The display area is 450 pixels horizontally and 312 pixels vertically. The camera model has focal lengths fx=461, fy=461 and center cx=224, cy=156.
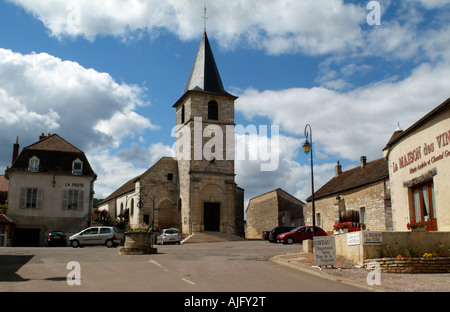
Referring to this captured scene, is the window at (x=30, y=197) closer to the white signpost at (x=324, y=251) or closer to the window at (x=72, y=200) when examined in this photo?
the window at (x=72, y=200)

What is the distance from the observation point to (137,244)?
65.5 ft

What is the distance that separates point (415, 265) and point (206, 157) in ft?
94.3

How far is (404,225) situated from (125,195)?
1519 inches

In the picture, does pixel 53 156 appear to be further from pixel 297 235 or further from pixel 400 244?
pixel 400 244

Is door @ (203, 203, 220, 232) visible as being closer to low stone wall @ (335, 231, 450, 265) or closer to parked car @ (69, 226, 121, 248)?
parked car @ (69, 226, 121, 248)

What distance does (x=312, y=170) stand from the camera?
1959cm

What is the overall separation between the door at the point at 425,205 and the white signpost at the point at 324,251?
14.4ft

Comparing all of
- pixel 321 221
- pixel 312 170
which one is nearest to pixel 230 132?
pixel 321 221

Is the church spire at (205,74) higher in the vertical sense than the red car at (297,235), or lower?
higher

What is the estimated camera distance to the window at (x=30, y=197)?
115ft

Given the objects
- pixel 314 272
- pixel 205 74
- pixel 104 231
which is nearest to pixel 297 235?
pixel 104 231

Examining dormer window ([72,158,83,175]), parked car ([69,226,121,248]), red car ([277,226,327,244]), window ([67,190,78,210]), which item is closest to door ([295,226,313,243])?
red car ([277,226,327,244])

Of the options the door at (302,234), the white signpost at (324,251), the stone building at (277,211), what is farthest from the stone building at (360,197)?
the white signpost at (324,251)

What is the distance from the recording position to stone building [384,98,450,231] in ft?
50.7
